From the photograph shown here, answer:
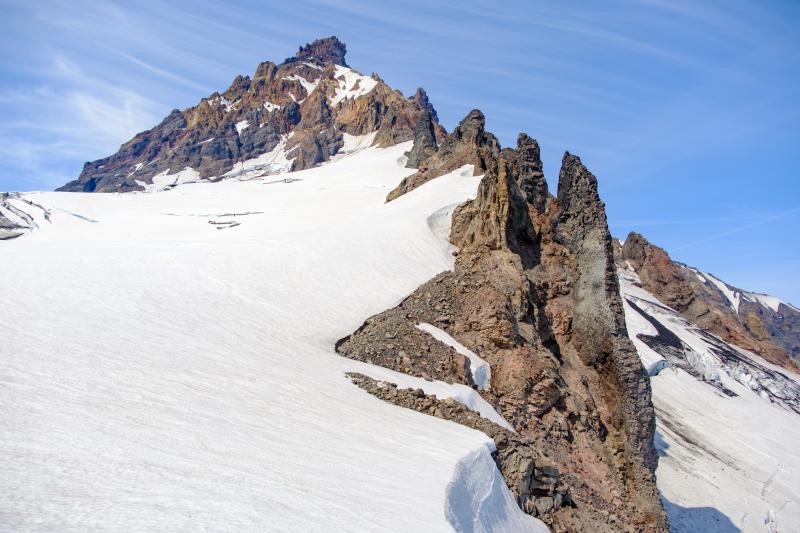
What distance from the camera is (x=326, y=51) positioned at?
18850 centimetres

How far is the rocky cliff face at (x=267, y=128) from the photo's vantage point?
401 feet

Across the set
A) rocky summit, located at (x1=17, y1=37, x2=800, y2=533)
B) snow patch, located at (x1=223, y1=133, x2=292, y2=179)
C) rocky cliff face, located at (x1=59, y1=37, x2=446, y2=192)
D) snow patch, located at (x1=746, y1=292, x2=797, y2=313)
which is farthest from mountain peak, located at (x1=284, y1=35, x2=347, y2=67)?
rocky summit, located at (x1=17, y1=37, x2=800, y2=533)

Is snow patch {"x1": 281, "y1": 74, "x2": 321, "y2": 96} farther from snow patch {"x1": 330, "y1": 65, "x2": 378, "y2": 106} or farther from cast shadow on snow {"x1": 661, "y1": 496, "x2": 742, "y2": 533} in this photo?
cast shadow on snow {"x1": 661, "y1": 496, "x2": 742, "y2": 533}

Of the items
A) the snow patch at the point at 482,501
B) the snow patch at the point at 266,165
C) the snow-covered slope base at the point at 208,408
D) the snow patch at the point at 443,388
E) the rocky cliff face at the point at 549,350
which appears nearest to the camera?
the snow-covered slope base at the point at 208,408

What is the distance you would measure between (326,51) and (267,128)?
63.3 metres

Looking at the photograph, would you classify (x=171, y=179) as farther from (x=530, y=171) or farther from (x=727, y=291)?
(x=727, y=291)

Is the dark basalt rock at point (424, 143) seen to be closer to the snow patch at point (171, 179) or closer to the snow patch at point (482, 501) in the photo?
the snow patch at point (171, 179)

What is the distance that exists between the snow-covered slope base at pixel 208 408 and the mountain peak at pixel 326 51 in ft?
578

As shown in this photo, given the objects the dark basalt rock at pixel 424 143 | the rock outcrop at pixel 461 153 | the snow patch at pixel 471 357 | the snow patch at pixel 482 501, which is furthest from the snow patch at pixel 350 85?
the snow patch at pixel 482 501

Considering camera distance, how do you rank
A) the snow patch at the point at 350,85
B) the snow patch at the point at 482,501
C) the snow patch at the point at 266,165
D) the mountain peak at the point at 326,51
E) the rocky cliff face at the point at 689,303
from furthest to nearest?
the mountain peak at the point at 326,51 < the snow patch at the point at 350,85 < the snow patch at the point at 266,165 < the rocky cliff face at the point at 689,303 < the snow patch at the point at 482,501

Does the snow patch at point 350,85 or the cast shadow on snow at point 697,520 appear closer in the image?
the cast shadow on snow at point 697,520

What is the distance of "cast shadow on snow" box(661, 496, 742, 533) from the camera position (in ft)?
68.6

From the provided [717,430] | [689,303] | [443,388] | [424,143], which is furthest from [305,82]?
[443,388]

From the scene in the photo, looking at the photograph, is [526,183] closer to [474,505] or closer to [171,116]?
[474,505]
